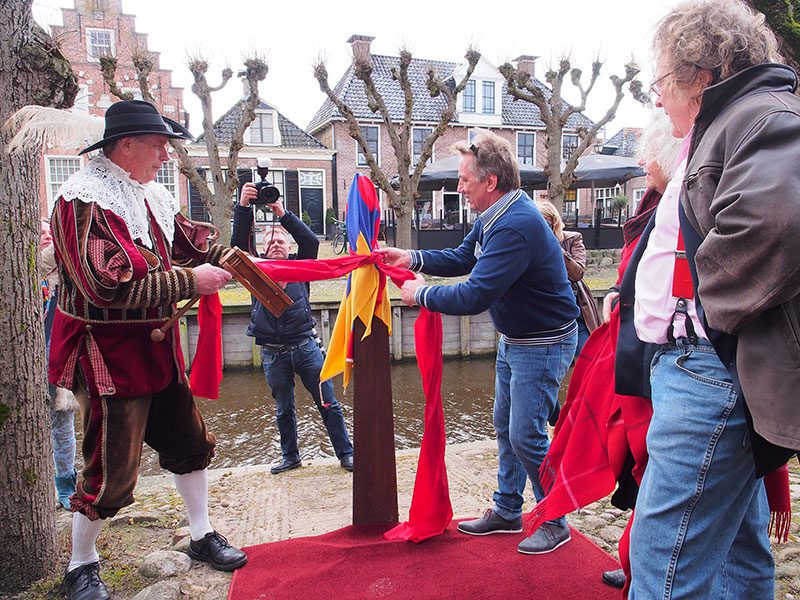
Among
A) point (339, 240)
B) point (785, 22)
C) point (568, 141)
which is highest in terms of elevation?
point (568, 141)

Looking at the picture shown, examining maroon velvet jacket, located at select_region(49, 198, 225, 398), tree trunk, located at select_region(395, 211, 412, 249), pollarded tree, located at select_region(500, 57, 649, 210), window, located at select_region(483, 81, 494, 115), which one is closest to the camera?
maroon velvet jacket, located at select_region(49, 198, 225, 398)

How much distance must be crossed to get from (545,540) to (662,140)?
1.90 metres

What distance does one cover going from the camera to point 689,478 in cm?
159

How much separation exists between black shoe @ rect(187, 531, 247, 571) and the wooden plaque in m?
1.13

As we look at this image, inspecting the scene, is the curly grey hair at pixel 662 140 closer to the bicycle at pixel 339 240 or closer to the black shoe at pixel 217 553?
the black shoe at pixel 217 553

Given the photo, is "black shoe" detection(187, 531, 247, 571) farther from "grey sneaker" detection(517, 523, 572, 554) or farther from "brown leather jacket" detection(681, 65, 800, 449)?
"brown leather jacket" detection(681, 65, 800, 449)

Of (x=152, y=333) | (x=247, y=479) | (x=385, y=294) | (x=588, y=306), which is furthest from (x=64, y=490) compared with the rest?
(x=588, y=306)

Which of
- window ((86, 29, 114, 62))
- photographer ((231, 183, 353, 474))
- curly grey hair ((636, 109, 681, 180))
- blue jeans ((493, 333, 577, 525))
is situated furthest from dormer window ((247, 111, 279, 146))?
curly grey hair ((636, 109, 681, 180))

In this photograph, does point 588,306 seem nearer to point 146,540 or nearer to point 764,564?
point 764,564

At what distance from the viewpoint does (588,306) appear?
15.9ft

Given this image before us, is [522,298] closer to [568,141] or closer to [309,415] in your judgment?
[309,415]

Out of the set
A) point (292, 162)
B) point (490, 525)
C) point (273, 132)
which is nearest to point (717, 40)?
point (490, 525)

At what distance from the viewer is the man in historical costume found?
2.41 m

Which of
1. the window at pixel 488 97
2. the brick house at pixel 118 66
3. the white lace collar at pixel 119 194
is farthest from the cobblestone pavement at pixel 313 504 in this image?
the window at pixel 488 97
